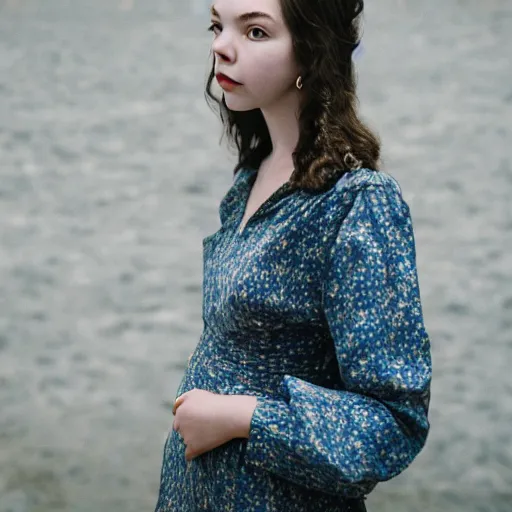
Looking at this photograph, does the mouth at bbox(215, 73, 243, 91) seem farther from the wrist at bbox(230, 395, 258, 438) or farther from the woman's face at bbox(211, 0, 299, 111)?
the wrist at bbox(230, 395, 258, 438)

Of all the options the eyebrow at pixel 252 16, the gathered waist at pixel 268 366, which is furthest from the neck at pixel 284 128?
the gathered waist at pixel 268 366

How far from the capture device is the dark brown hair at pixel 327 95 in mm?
986

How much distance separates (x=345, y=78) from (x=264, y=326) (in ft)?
1.08

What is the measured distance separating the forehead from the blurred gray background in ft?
5.71

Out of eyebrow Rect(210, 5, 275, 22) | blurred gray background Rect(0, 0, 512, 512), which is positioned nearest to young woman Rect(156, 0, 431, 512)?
eyebrow Rect(210, 5, 275, 22)

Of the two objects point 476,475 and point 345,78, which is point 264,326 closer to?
point 345,78

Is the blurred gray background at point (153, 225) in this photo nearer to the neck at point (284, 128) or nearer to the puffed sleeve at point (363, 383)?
the neck at point (284, 128)

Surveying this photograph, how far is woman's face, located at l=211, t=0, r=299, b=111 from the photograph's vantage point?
987mm

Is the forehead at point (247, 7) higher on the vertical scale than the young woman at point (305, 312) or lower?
higher

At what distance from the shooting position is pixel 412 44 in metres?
2.76

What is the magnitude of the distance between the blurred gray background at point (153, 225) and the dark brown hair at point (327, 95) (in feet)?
5.51

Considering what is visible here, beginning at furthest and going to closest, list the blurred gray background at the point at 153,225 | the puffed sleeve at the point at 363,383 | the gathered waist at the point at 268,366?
the blurred gray background at the point at 153,225
the gathered waist at the point at 268,366
the puffed sleeve at the point at 363,383

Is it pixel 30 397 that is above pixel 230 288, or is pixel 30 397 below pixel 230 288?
below

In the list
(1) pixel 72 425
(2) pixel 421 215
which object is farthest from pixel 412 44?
(1) pixel 72 425
